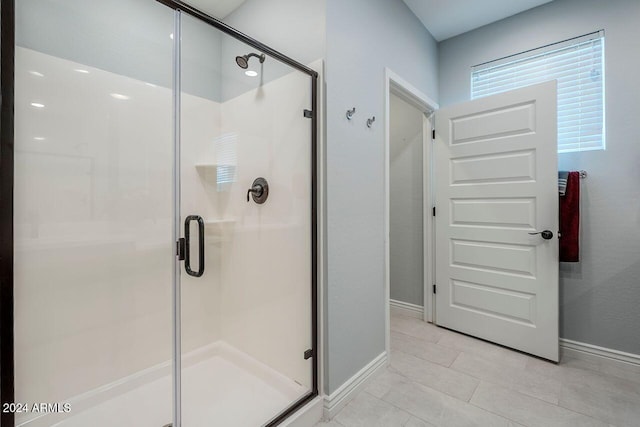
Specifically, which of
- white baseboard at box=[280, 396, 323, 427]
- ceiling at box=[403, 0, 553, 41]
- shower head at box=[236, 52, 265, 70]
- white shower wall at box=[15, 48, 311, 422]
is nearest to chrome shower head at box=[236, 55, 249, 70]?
shower head at box=[236, 52, 265, 70]

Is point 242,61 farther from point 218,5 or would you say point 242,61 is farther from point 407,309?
point 407,309

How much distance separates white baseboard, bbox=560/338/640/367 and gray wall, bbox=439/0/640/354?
0.04 m

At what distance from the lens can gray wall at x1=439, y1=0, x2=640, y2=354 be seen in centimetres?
212

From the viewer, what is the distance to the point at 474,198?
2623mm

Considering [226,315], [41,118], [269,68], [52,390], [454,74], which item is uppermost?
[454,74]

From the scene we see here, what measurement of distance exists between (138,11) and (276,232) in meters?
1.52

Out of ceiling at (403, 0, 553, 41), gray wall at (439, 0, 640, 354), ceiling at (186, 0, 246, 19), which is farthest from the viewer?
ceiling at (403, 0, 553, 41)

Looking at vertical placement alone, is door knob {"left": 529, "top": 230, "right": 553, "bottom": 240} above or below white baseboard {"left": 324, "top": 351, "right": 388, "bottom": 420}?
above

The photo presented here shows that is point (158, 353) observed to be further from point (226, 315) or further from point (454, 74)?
point (454, 74)

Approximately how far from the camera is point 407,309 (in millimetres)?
3238

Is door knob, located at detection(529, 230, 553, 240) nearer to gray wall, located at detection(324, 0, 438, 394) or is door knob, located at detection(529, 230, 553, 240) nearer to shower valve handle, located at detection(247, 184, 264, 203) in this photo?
gray wall, located at detection(324, 0, 438, 394)

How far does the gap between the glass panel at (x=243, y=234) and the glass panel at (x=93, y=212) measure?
0.56 feet

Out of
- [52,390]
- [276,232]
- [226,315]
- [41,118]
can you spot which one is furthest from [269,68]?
[52,390]

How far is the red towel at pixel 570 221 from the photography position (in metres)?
2.20
